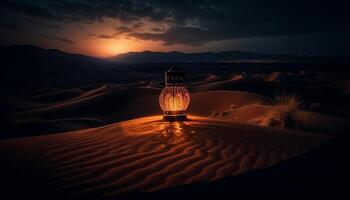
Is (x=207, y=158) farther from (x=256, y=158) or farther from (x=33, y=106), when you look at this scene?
(x=33, y=106)

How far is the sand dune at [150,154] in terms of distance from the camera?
3090 millimetres

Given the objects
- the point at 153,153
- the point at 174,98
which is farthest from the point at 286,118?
the point at 153,153

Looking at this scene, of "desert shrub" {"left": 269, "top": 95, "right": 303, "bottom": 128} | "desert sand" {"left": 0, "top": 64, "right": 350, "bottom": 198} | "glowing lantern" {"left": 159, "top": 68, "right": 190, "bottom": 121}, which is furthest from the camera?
"desert shrub" {"left": 269, "top": 95, "right": 303, "bottom": 128}

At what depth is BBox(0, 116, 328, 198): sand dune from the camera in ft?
10.1

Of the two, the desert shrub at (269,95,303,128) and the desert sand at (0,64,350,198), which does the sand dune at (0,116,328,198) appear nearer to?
the desert sand at (0,64,350,198)

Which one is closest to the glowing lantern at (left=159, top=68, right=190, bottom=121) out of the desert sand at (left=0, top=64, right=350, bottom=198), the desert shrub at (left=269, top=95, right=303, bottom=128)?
the desert sand at (left=0, top=64, right=350, bottom=198)

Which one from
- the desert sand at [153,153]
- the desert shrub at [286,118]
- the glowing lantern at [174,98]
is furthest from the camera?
the desert shrub at [286,118]

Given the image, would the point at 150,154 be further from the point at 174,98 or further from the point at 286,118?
the point at 286,118

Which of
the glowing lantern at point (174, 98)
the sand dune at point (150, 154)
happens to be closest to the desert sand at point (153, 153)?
the sand dune at point (150, 154)

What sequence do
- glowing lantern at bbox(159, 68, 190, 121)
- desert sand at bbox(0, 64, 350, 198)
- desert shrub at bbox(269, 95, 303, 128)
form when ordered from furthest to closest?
desert shrub at bbox(269, 95, 303, 128) → glowing lantern at bbox(159, 68, 190, 121) → desert sand at bbox(0, 64, 350, 198)

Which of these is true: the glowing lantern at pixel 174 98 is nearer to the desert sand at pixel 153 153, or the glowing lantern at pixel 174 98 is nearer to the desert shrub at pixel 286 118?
A: the desert sand at pixel 153 153

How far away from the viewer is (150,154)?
154 inches

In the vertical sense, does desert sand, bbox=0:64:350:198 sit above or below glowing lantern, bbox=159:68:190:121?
below

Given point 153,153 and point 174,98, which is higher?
point 174,98
